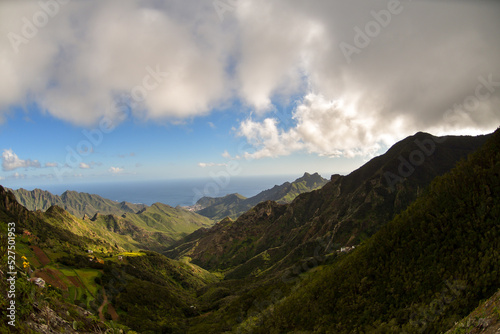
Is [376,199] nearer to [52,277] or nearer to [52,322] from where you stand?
[52,322]

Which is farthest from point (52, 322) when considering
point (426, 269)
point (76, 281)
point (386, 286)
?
point (76, 281)

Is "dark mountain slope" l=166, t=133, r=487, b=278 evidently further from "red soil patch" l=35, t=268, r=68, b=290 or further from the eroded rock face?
the eroded rock face

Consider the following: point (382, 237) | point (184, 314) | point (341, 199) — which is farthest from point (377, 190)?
point (184, 314)

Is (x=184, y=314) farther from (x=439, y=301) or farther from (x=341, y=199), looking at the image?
(x=341, y=199)

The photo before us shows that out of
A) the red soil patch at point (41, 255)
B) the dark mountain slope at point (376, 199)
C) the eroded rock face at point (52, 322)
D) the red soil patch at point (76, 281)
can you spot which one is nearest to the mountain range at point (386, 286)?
the eroded rock face at point (52, 322)

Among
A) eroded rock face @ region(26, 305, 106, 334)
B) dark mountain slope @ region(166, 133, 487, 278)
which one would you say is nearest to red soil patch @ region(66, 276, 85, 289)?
eroded rock face @ region(26, 305, 106, 334)

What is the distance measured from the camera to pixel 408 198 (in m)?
143

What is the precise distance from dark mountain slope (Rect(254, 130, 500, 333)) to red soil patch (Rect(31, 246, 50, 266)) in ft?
308

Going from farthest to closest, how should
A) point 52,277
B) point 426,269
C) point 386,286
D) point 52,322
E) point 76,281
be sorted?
point 76,281, point 52,277, point 386,286, point 426,269, point 52,322

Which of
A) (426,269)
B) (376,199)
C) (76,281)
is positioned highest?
(426,269)

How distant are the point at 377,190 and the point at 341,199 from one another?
36.8m

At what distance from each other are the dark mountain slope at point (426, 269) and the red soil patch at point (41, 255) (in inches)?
3695

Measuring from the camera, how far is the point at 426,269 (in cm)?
3234

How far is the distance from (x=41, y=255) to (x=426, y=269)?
126718 millimetres
